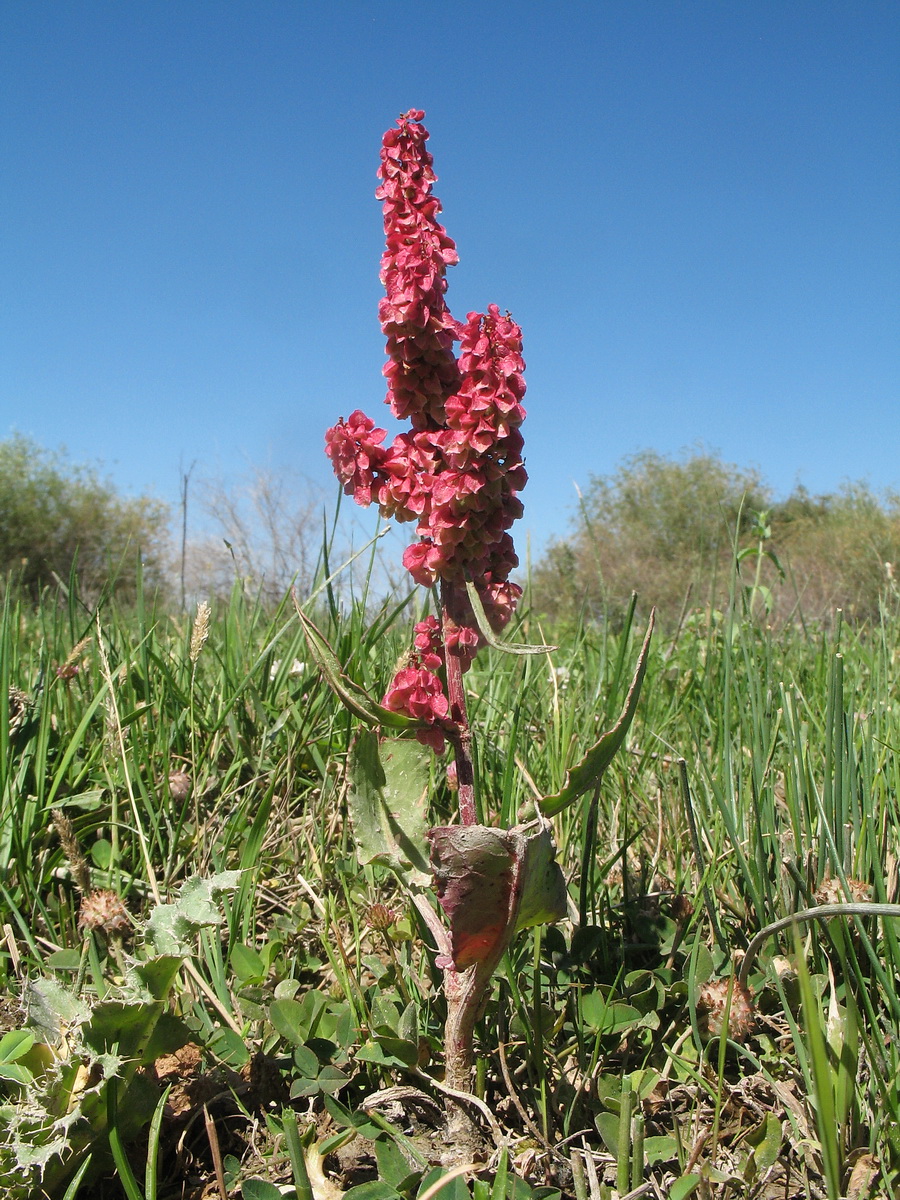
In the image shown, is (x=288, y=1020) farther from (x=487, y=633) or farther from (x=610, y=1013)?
(x=487, y=633)

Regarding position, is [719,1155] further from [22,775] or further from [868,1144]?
[22,775]

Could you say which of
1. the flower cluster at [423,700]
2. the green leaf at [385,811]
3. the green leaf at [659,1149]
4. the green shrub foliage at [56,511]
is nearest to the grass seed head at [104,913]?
the green leaf at [385,811]

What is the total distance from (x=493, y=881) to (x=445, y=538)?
50cm

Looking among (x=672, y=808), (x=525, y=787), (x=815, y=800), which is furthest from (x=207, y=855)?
(x=815, y=800)

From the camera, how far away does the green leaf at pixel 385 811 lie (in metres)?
1.42

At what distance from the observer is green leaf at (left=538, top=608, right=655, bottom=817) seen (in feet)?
3.64

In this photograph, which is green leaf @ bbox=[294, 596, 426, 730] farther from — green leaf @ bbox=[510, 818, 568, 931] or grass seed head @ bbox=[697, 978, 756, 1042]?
grass seed head @ bbox=[697, 978, 756, 1042]

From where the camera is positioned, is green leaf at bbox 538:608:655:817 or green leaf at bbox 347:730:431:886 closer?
green leaf at bbox 538:608:655:817

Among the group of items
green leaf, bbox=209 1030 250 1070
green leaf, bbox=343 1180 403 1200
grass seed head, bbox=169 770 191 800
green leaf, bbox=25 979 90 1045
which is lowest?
green leaf, bbox=343 1180 403 1200

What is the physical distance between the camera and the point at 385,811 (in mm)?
1452

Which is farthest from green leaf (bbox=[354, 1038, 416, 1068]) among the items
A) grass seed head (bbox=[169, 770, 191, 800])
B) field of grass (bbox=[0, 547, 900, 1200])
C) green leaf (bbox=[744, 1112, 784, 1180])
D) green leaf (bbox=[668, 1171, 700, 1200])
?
grass seed head (bbox=[169, 770, 191, 800])

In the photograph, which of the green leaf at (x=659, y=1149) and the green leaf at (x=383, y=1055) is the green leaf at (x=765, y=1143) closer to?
the green leaf at (x=659, y=1149)

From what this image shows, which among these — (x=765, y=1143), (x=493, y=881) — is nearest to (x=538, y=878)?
(x=493, y=881)

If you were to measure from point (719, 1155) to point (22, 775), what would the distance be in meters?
1.61
